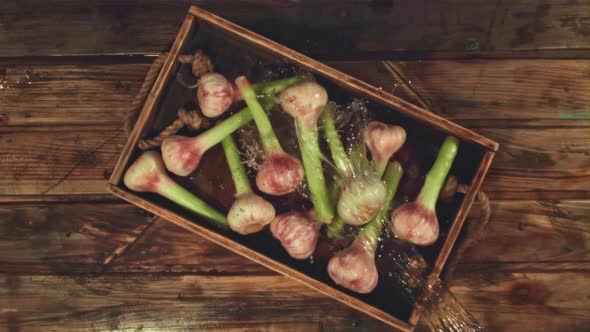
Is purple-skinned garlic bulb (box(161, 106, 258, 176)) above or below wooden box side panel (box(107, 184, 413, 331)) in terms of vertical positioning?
above

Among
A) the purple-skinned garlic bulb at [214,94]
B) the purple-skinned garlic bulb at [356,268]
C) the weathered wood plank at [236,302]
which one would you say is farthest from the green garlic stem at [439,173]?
the purple-skinned garlic bulb at [214,94]

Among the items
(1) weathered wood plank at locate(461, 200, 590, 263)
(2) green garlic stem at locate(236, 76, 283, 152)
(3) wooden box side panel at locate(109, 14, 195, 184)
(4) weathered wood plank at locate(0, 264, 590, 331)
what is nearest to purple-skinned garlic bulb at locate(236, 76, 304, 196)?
(2) green garlic stem at locate(236, 76, 283, 152)

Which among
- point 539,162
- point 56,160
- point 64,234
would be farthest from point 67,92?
point 539,162

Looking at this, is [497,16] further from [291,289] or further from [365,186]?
[291,289]

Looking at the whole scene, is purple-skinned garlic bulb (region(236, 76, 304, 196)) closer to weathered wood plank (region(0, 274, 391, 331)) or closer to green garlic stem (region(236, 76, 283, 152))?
green garlic stem (region(236, 76, 283, 152))

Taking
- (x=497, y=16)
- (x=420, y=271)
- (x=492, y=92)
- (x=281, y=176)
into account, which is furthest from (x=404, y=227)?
(x=497, y=16)

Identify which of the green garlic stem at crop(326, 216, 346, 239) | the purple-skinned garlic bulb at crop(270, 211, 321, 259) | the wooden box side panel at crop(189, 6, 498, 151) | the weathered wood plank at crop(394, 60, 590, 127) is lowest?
the purple-skinned garlic bulb at crop(270, 211, 321, 259)

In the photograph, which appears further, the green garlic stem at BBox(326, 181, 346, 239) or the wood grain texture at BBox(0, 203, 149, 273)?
the wood grain texture at BBox(0, 203, 149, 273)
